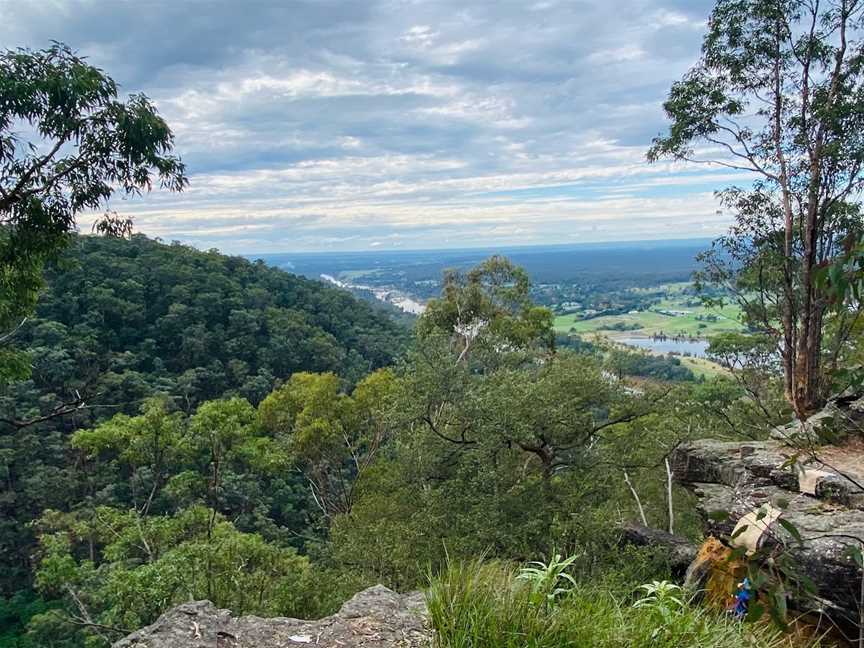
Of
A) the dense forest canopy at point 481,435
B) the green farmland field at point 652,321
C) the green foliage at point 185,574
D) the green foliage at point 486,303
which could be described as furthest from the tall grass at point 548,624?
the green farmland field at point 652,321

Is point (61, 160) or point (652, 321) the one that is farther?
point (652, 321)

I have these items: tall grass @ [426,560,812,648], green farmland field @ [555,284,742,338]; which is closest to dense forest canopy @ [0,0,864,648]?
tall grass @ [426,560,812,648]

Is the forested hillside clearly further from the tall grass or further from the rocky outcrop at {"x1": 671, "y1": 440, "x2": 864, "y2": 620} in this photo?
the tall grass

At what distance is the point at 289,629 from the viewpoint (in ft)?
13.4

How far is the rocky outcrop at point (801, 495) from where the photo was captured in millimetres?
4500

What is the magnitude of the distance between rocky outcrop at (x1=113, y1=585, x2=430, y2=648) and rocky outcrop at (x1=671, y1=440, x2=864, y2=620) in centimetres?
220

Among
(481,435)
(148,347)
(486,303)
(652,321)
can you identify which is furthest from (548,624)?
(652,321)

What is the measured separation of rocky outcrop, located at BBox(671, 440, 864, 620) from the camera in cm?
450

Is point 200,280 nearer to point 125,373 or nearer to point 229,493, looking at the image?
point 125,373

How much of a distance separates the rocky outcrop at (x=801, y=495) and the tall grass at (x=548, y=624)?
0.97 meters

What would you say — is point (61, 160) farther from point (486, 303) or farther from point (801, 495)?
point (486, 303)

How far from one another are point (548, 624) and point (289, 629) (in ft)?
7.37

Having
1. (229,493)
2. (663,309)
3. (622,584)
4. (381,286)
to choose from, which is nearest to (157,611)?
(622,584)

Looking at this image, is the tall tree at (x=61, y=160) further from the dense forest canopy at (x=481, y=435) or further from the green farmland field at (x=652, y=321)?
the green farmland field at (x=652, y=321)
